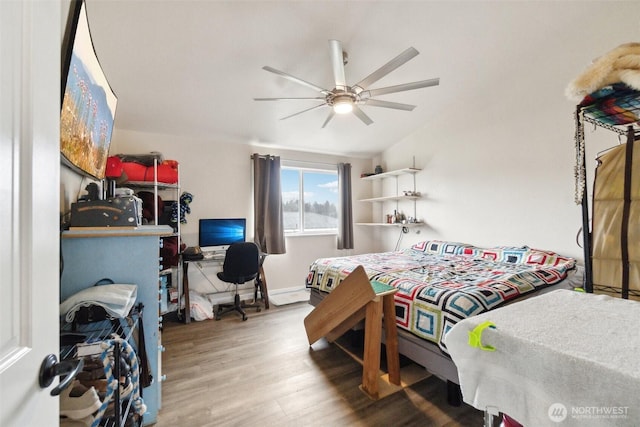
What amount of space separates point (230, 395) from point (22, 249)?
5.92ft

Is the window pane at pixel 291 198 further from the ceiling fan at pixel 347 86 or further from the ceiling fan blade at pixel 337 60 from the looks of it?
the ceiling fan blade at pixel 337 60

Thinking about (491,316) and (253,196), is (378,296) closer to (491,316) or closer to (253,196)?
(491,316)

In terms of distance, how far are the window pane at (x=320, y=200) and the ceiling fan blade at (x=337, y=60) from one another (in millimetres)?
2577

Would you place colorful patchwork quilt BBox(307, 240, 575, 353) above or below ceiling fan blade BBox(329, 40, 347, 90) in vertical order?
below

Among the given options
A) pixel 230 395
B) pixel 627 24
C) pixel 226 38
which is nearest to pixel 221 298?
pixel 230 395

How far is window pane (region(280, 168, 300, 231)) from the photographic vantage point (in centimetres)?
446

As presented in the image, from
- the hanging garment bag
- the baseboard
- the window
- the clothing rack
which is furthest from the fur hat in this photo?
the baseboard

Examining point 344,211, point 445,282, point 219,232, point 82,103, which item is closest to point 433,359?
point 445,282

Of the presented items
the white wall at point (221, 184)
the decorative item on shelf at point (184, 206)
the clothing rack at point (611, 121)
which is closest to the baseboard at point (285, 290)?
the white wall at point (221, 184)

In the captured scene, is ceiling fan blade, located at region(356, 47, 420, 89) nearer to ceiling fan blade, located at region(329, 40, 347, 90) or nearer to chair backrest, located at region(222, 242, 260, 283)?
ceiling fan blade, located at region(329, 40, 347, 90)

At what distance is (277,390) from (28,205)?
6.25ft

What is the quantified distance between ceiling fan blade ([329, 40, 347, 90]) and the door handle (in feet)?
7.00

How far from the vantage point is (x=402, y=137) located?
4.57 metres

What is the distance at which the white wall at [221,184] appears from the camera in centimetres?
352
